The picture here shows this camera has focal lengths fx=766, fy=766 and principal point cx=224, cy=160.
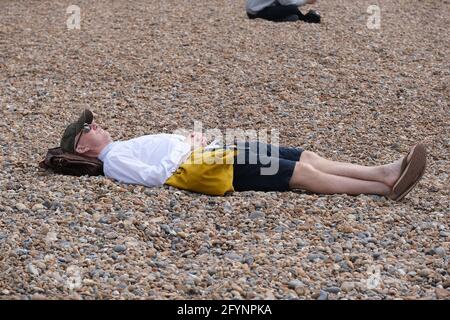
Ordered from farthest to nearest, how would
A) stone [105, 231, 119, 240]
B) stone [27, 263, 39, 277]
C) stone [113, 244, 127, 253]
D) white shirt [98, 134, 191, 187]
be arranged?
white shirt [98, 134, 191, 187] → stone [105, 231, 119, 240] → stone [113, 244, 127, 253] → stone [27, 263, 39, 277]

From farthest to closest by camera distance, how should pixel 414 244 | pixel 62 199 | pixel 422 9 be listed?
pixel 422 9 < pixel 62 199 < pixel 414 244

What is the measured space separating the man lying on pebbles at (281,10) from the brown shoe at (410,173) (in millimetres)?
5315

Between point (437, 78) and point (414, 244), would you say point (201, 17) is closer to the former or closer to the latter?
point (437, 78)

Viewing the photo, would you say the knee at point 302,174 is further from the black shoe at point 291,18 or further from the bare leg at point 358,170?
the black shoe at point 291,18

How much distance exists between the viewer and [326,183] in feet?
15.8

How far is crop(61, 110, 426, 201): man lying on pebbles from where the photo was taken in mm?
4719

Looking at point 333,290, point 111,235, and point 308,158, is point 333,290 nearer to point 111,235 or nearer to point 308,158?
point 111,235

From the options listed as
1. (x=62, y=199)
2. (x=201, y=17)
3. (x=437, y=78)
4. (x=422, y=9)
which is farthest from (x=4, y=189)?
(x=422, y=9)

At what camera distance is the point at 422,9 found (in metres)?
10.9

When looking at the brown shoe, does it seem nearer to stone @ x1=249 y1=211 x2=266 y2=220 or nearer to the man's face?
stone @ x1=249 y1=211 x2=266 y2=220

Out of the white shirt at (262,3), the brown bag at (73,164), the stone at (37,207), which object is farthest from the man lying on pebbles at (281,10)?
→ the stone at (37,207)

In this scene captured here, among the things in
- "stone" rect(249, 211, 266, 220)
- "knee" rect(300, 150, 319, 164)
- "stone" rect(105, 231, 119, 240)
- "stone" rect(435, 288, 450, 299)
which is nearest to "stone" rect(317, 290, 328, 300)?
"stone" rect(435, 288, 450, 299)

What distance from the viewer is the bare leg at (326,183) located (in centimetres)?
480

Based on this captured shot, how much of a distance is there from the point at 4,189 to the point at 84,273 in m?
1.43
